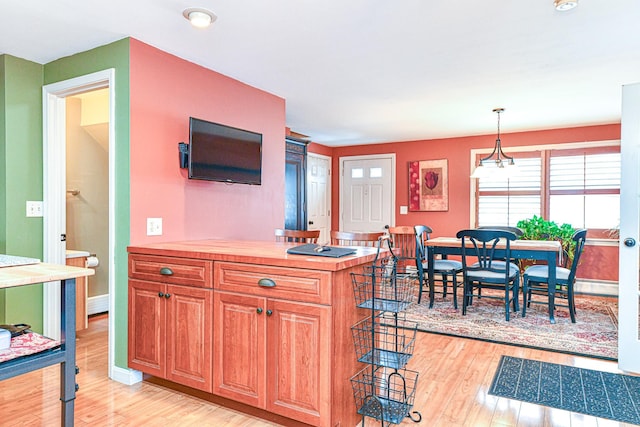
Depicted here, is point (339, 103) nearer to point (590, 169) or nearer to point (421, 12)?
point (421, 12)

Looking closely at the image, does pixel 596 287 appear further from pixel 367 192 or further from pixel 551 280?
pixel 367 192

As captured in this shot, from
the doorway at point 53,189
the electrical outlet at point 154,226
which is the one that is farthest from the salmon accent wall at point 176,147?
the doorway at point 53,189

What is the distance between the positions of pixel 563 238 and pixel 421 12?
163 inches

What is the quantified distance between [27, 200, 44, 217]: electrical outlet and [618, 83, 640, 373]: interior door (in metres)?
4.32

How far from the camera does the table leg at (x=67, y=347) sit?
5.65 ft

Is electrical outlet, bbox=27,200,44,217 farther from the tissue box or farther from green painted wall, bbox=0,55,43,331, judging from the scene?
the tissue box

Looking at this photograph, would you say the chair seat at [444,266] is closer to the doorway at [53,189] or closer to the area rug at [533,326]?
the area rug at [533,326]

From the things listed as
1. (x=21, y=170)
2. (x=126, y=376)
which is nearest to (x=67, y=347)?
(x=126, y=376)

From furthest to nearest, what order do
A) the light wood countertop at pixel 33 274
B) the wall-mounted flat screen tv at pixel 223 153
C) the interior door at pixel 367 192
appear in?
the interior door at pixel 367 192
the wall-mounted flat screen tv at pixel 223 153
the light wood countertop at pixel 33 274

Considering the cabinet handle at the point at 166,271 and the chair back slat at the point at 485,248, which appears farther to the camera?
the chair back slat at the point at 485,248

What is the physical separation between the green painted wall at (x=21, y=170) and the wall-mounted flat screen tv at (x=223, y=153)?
1.36m

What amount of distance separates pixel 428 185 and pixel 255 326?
16.8 ft

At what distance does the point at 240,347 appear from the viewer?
6.98 feet

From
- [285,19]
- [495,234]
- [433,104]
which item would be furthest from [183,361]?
[433,104]
